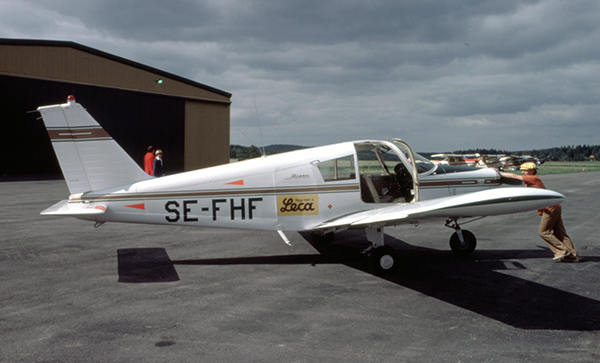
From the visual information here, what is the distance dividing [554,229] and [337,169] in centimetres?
442

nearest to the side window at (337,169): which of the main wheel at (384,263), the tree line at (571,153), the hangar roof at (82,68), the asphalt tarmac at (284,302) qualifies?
the main wheel at (384,263)

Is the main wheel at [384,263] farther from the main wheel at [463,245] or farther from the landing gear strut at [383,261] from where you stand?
the main wheel at [463,245]

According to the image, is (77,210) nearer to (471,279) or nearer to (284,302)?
(284,302)

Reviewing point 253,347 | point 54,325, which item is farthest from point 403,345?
point 54,325

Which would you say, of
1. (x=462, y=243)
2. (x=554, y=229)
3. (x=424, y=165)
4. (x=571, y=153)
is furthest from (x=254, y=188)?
(x=571, y=153)

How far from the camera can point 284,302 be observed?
5.75 metres

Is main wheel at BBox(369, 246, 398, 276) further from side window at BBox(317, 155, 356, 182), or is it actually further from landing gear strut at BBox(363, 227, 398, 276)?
side window at BBox(317, 155, 356, 182)

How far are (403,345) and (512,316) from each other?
1817 mm

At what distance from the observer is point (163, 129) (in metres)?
37.3

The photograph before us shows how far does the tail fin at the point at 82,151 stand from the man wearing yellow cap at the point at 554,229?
284 inches

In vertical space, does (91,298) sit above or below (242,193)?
below

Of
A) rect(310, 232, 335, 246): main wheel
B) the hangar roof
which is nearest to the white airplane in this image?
rect(310, 232, 335, 246): main wheel

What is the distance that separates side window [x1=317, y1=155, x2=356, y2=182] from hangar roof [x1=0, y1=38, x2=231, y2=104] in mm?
28723

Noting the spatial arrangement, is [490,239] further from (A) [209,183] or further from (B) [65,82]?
(B) [65,82]
